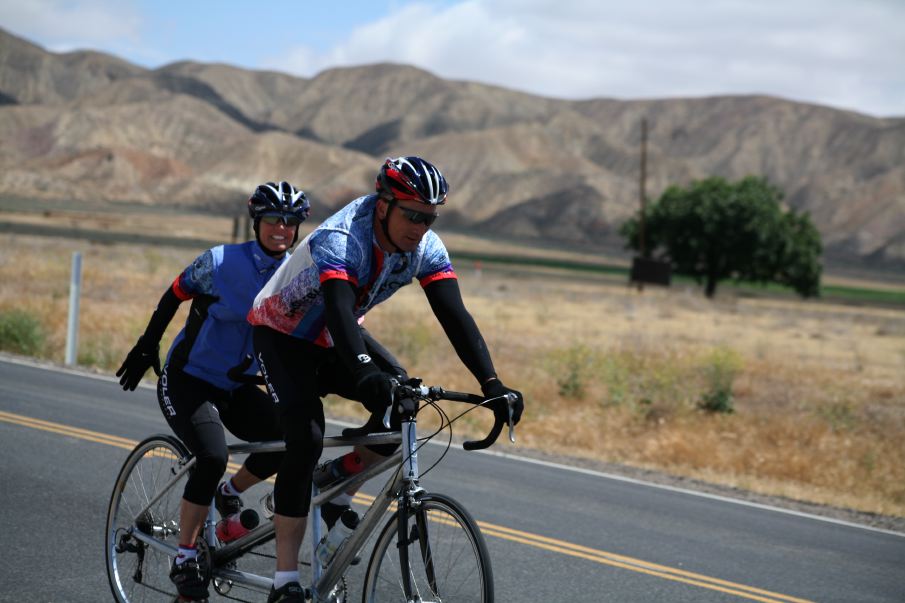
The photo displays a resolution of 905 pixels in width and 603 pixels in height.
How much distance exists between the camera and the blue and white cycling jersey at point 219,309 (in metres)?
4.78

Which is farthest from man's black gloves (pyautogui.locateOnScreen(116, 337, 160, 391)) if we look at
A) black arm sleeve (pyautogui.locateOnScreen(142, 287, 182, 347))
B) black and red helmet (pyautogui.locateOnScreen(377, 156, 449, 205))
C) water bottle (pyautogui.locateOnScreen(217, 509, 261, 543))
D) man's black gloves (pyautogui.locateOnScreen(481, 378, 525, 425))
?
man's black gloves (pyautogui.locateOnScreen(481, 378, 525, 425))

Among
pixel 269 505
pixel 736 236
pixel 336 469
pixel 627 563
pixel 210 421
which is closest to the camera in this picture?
pixel 336 469

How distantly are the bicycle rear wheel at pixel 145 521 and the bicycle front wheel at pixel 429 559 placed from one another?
144cm

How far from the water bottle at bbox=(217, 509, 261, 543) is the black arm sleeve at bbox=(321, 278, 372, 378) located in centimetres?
126

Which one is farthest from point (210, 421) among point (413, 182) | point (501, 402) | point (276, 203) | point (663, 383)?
point (663, 383)

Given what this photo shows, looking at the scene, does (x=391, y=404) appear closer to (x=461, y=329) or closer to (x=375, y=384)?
(x=375, y=384)

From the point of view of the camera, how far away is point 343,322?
379 cm

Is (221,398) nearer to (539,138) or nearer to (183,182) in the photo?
(183,182)

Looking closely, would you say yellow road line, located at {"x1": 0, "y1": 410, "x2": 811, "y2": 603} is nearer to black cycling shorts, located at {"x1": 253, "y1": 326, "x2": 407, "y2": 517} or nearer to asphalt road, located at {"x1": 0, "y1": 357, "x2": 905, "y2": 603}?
asphalt road, located at {"x1": 0, "y1": 357, "x2": 905, "y2": 603}

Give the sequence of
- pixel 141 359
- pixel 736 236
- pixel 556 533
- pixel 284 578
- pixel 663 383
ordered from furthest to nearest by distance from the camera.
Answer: pixel 736 236, pixel 663 383, pixel 556 533, pixel 141 359, pixel 284 578

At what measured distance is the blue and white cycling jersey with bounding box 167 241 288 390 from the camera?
4781 millimetres

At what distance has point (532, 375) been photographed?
720 inches

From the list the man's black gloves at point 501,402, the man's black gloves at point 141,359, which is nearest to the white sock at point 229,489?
the man's black gloves at point 141,359

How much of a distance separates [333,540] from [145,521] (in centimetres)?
138
